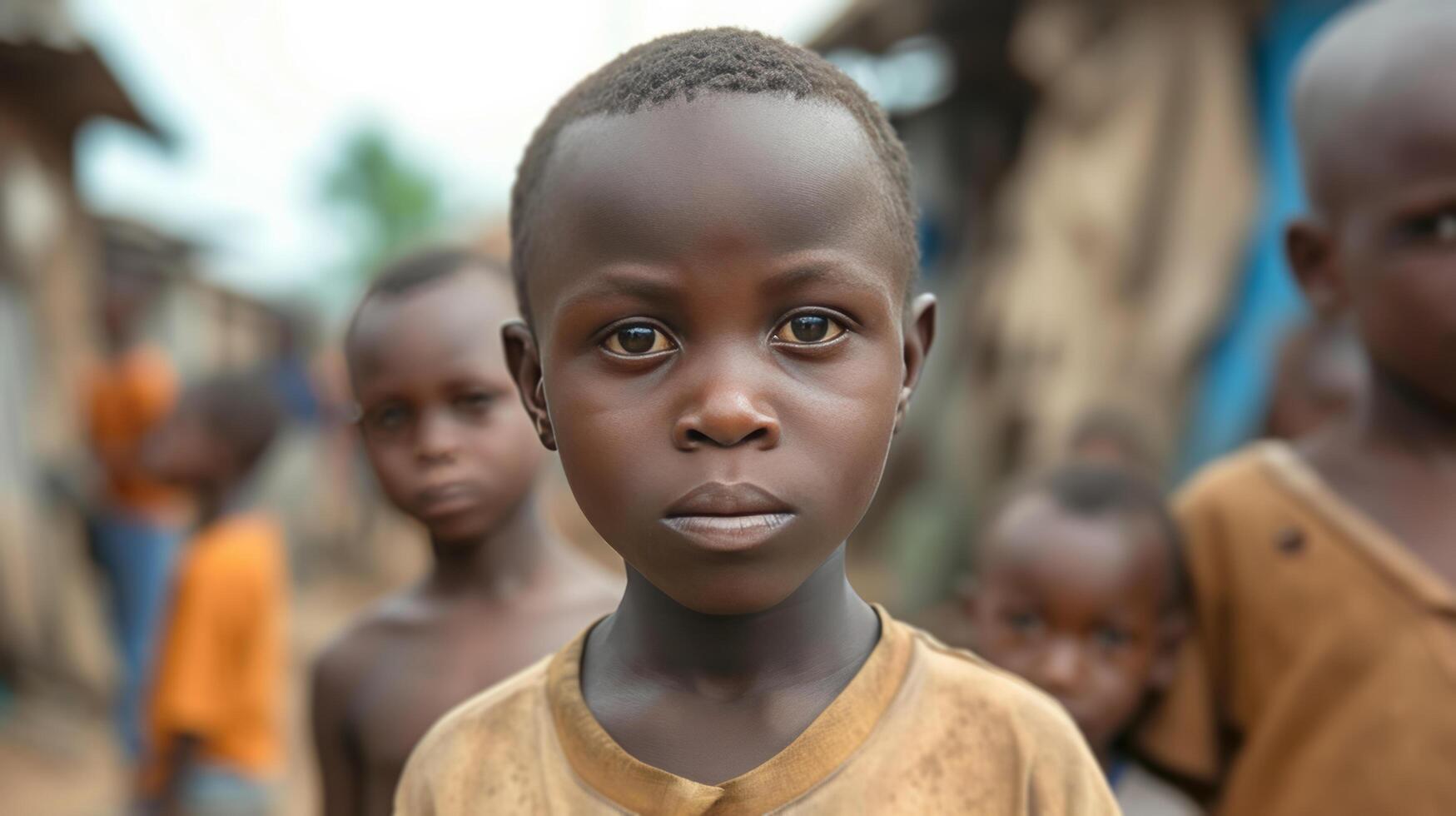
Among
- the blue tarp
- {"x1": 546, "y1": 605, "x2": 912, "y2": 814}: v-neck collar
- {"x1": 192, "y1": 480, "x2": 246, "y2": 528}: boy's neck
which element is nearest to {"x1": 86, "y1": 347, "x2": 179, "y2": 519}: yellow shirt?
{"x1": 192, "y1": 480, "x2": 246, "y2": 528}: boy's neck

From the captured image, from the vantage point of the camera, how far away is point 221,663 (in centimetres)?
363

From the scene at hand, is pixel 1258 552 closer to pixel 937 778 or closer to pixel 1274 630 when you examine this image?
pixel 1274 630

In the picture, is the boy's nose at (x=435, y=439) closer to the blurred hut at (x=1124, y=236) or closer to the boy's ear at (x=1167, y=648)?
the boy's ear at (x=1167, y=648)

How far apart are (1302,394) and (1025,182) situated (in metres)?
2.65

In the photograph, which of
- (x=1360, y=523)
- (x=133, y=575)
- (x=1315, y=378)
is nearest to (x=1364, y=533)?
(x=1360, y=523)

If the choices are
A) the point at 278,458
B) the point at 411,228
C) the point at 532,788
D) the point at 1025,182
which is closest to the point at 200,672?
the point at 532,788

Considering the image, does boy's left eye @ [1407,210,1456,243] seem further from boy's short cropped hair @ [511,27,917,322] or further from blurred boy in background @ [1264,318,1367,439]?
blurred boy in background @ [1264,318,1367,439]

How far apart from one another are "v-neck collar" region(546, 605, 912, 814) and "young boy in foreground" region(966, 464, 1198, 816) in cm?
105

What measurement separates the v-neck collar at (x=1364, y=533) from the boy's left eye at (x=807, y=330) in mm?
1196

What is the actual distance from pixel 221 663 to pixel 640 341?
2.89 metres

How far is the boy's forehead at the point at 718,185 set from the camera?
1.21 meters

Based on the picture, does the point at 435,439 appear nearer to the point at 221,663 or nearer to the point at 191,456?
the point at 221,663

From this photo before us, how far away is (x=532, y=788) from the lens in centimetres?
138

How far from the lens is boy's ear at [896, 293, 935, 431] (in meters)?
1.42
